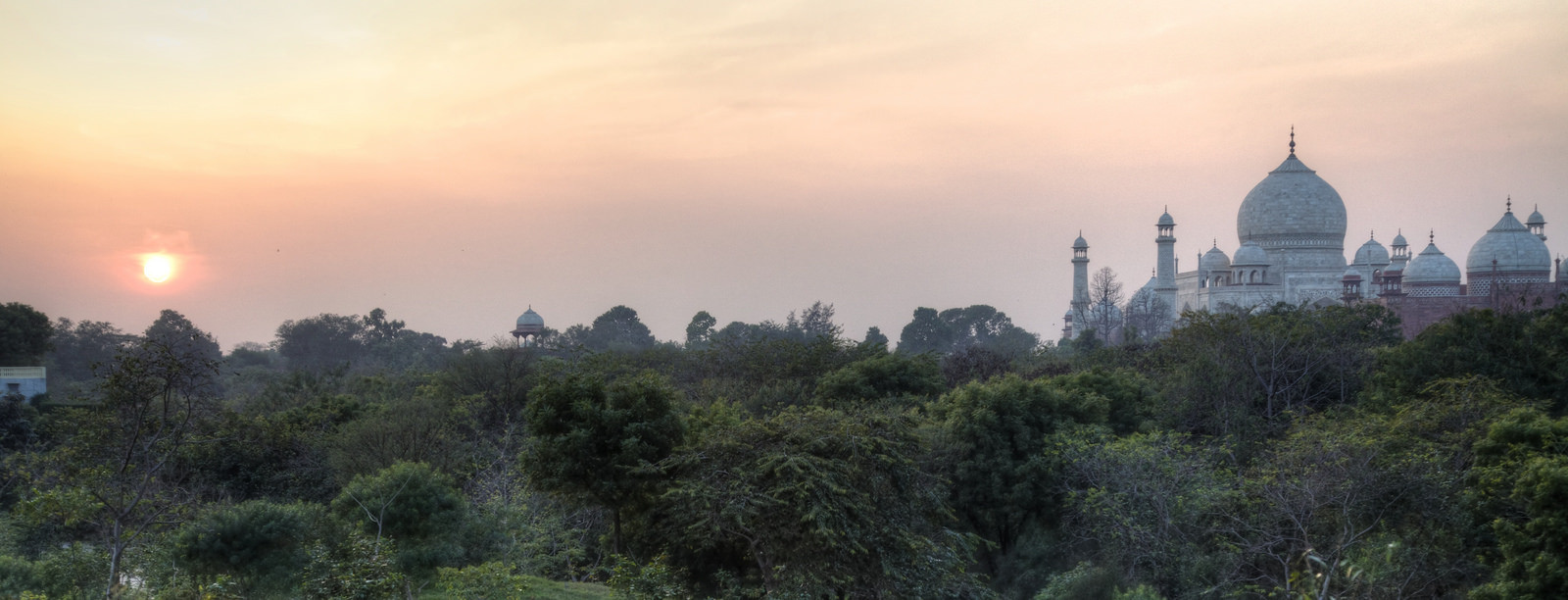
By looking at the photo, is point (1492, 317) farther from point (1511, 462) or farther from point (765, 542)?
point (765, 542)

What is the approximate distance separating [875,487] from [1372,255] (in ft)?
209

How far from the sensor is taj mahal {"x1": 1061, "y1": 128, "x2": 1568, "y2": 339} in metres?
45.0

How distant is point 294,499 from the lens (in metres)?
22.2

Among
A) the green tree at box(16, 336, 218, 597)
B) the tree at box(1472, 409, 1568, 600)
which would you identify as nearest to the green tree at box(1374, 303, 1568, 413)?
the tree at box(1472, 409, 1568, 600)

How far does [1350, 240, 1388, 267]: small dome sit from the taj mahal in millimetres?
65

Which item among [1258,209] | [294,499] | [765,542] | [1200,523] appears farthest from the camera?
[1258,209]

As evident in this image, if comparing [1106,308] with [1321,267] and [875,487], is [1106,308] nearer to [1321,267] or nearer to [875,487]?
[1321,267]

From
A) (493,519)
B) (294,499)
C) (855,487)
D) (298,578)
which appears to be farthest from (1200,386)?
(294,499)

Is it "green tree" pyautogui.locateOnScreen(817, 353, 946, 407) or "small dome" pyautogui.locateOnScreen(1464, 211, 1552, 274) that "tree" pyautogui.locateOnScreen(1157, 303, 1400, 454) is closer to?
"green tree" pyautogui.locateOnScreen(817, 353, 946, 407)

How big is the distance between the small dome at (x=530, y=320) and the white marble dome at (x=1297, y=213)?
43.6 m

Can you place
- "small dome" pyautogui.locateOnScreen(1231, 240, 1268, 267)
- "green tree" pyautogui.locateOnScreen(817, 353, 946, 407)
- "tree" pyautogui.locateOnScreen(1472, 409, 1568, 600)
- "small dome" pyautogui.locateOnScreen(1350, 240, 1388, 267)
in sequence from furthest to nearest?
"small dome" pyautogui.locateOnScreen(1350, 240, 1388, 267) < "small dome" pyautogui.locateOnScreen(1231, 240, 1268, 267) < "green tree" pyautogui.locateOnScreen(817, 353, 946, 407) < "tree" pyautogui.locateOnScreen(1472, 409, 1568, 600)

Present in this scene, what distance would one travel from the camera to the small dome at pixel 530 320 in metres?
62.4

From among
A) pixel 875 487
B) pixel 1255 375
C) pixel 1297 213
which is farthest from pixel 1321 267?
pixel 875 487

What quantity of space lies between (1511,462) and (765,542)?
10.1 metres
